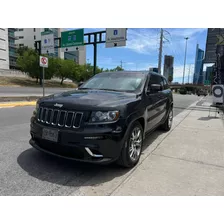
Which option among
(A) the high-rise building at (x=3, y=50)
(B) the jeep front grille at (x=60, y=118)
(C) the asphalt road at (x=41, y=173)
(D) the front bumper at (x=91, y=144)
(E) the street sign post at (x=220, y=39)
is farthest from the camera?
(A) the high-rise building at (x=3, y=50)

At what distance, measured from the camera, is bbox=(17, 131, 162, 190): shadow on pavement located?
292 cm

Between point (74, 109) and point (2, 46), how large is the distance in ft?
223

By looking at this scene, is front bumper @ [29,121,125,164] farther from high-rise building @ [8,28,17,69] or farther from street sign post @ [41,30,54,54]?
high-rise building @ [8,28,17,69]

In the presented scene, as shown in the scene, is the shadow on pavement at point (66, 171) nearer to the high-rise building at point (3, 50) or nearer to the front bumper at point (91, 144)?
the front bumper at point (91, 144)

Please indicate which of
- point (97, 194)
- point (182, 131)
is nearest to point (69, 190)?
point (97, 194)

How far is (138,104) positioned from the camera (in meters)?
3.51

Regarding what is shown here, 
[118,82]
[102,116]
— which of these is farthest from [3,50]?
[102,116]

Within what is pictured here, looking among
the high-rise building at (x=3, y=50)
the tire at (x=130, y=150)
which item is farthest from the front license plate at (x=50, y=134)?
the high-rise building at (x=3, y=50)

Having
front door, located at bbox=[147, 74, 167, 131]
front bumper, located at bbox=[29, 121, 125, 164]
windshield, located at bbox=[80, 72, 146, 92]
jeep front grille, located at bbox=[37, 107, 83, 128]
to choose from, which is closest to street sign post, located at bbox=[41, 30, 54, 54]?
windshield, located at bbox=[80, 72, 146, 92]

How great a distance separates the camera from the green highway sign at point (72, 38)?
19234 mm

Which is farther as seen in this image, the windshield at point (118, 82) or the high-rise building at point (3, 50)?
the high-rise building at point (3, 50)

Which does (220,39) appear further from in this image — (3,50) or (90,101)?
(3,50)

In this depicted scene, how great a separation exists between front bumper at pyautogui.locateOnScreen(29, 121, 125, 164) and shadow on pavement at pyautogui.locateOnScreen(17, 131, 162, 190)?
347 millimetres

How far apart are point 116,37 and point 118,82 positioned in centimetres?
1338
